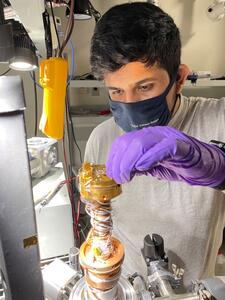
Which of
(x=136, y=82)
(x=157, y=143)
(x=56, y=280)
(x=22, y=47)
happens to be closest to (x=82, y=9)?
(x=136, y=82)

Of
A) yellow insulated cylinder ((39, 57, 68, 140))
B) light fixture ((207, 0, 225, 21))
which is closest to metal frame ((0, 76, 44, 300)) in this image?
yellow insulated cylinder ((39, 57, 68, 140))

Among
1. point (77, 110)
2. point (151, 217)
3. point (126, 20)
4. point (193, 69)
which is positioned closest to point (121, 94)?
point (126, 20)

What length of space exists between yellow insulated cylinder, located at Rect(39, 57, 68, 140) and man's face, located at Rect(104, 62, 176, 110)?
25 centimetres

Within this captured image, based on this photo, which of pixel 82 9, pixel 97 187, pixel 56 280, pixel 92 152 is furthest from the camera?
pixel 82 9

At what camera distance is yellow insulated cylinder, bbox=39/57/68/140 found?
55 cm

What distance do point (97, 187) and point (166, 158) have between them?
0.13 meters

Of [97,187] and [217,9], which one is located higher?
[217,9]

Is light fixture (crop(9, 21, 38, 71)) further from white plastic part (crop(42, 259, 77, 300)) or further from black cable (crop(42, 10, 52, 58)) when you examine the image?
white plastic part (crop(42, 259, 77, 300))

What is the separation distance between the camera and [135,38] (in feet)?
2.41

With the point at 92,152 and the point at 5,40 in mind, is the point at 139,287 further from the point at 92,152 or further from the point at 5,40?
the point at 92,152

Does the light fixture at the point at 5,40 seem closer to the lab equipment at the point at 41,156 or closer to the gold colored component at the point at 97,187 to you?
the gold colored component at the point at 97,187

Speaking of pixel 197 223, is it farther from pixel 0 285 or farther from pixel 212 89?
pixel 212 89

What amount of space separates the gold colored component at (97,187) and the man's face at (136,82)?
448mm

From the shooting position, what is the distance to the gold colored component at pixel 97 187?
15.2 inches
